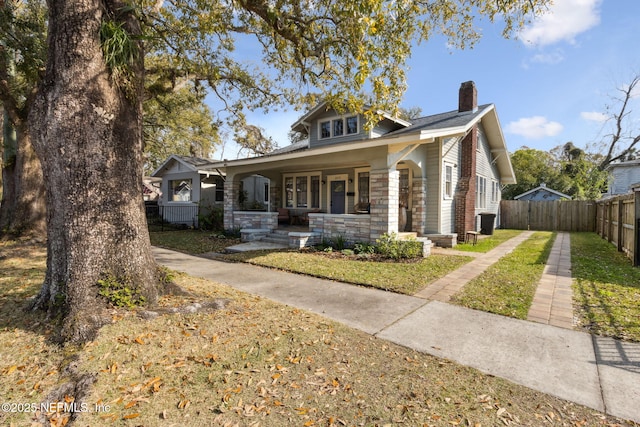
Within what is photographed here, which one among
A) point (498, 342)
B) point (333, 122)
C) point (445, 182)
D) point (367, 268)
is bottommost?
point (498, 342)

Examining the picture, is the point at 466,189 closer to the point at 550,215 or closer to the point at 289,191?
the point at 289,191

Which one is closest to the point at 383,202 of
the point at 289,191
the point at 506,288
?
the point at 506,288

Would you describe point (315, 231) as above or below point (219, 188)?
below

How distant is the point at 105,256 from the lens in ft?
12.1

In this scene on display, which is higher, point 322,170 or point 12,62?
point 12,62

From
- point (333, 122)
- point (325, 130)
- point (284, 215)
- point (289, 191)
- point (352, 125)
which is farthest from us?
point (289, 191)

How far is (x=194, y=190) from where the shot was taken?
16.8 metres

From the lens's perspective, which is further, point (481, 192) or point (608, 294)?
point (481, 192)

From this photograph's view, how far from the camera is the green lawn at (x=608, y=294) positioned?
3945mm

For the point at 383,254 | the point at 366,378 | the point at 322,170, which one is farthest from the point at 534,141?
the point at 366,378

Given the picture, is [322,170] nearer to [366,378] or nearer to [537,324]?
[537,324]

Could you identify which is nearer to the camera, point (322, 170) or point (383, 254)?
point (383, 254)

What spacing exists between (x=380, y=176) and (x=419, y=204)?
2.69 m

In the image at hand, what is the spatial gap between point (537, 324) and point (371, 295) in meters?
2.32
